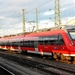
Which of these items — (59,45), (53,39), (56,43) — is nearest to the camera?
(59,45)

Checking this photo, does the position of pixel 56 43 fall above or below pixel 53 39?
below

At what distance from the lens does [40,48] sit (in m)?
29.8

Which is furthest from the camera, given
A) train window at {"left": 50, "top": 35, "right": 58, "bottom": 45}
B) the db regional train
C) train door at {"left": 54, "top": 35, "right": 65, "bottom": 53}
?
train window at {"left": 50, "top": 35, "right": 58, "bottom": 45}

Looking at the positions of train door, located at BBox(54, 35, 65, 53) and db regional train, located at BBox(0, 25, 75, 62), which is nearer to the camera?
db regional train, located at BBox(0, 25, 75, 62)

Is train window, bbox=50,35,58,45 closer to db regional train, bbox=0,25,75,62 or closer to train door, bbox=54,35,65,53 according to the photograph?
db regional train, bbox=0,25,75,62

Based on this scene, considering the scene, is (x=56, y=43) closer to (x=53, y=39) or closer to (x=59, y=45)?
(x=59, y=45)

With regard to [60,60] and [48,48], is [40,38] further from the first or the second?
[60,60]

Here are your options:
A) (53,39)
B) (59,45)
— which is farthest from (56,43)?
(53,39)

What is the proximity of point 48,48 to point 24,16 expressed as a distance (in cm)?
4041

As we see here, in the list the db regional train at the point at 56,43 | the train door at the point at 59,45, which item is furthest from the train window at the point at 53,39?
the train door at the point at 59,45

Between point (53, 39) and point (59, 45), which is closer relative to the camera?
point (59, 45)

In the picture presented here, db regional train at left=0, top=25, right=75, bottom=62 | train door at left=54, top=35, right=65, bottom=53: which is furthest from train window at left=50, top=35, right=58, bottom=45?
train door at left=54, top=35, right=65, bottom=53

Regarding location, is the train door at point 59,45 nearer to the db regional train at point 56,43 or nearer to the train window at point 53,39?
the db regional train at point 56,43

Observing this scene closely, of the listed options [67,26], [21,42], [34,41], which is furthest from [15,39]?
[67,26]
